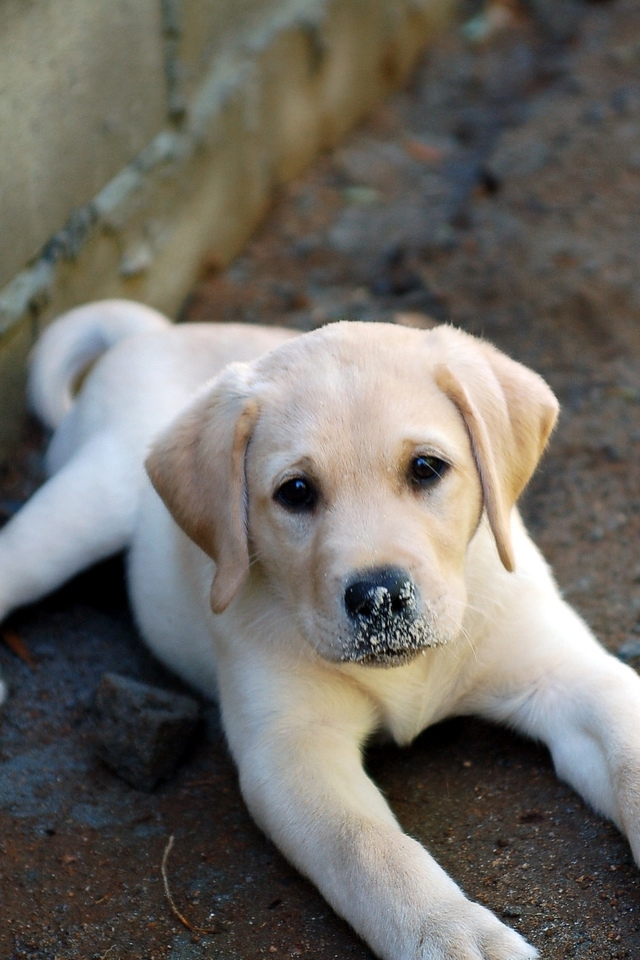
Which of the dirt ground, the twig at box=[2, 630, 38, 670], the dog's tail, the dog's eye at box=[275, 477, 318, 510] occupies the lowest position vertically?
the dirt ground

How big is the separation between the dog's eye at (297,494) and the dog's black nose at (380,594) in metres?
0.30

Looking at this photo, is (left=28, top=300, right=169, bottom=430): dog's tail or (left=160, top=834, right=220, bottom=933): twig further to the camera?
(left=28, top=300, right=169, bottom=430): dog's tail

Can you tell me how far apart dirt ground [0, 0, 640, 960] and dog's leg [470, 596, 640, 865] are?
0.34 ft

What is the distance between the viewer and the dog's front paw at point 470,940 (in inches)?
95.2

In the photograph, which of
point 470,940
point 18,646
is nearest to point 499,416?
point 470,940

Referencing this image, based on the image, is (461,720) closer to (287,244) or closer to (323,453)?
(323,453)

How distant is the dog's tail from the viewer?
444cm

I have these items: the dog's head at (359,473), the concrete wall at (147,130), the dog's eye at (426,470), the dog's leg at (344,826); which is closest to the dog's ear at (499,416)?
the dog's head at (359,473)

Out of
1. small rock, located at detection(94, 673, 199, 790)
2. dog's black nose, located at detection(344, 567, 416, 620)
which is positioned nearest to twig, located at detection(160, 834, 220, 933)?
small rock, located at detection(94, 673, 199, 790)

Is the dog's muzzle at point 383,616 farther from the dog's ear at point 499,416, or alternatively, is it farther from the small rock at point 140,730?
the small rock at point 140,730

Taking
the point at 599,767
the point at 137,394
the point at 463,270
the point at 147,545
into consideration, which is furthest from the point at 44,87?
the point at 599,767

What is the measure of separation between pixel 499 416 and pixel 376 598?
67 centimetres

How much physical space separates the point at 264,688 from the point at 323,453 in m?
0.65

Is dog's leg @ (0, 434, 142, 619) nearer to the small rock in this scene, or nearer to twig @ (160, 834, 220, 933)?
the small rock
